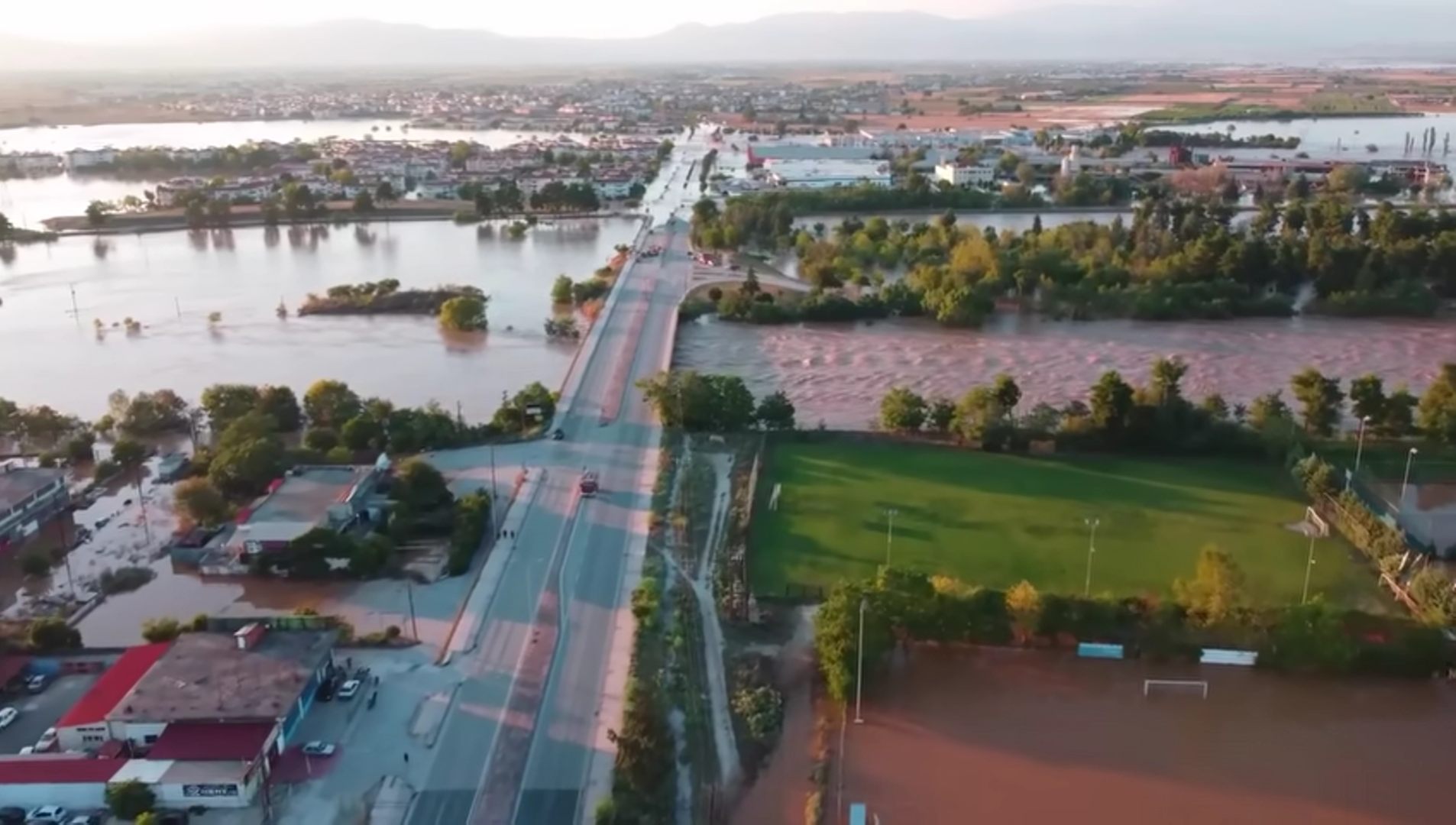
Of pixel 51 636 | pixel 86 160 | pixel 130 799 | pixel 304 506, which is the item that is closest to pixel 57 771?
pixel 130 799

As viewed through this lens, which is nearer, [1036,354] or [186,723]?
[186,723]

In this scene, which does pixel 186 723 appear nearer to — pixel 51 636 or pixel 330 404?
pixel 51 636

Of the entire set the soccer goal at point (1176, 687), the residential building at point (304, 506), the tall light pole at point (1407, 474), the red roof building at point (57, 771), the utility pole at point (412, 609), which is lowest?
the soccer goal at point (1176, 687)

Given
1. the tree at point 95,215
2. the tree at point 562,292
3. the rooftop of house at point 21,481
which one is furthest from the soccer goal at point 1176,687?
the tree at point 95,215

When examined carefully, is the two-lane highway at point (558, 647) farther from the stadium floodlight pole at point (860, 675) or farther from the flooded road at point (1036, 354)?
the flooded road at point (1036, 354)

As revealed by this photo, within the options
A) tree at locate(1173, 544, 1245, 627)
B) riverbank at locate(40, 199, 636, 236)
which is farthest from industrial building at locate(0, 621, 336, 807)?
riverbank at locate(40, 199, 636, 236)

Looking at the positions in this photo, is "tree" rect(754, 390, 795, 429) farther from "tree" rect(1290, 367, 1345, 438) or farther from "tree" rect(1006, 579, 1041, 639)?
"tree" rect(1290, 367, 1345, 438)
